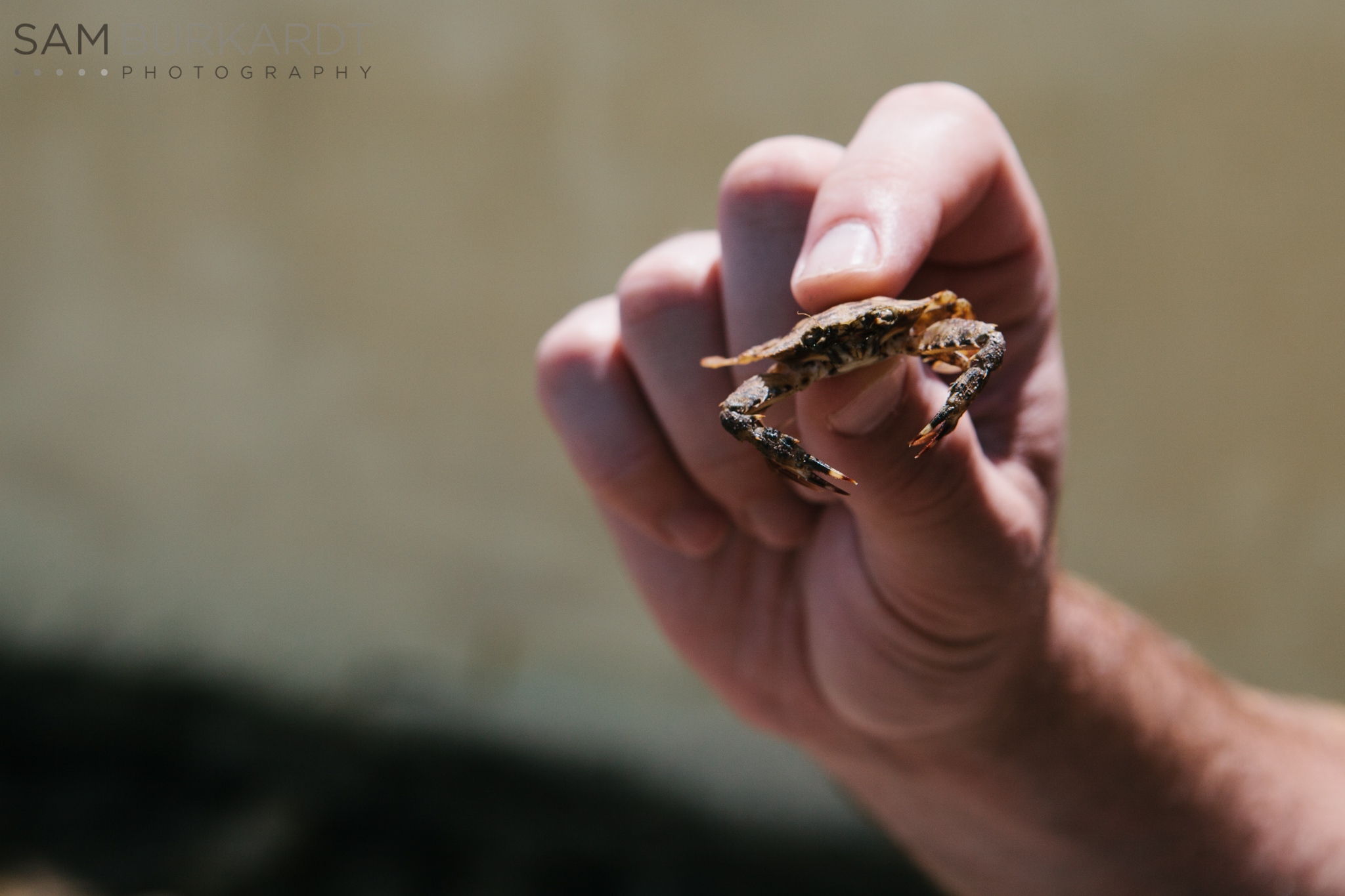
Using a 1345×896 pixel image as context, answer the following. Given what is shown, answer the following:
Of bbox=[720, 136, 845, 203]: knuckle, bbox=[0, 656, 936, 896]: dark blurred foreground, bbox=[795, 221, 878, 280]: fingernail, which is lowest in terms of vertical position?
bbox=[0, 656, 936, 896]: dark blurred foreground

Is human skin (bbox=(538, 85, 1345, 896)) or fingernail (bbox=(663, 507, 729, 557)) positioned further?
fingernail (bbox=(663, 507, 729, 557))

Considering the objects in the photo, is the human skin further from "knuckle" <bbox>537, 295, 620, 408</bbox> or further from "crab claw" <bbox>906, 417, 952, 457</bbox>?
"crab claw" <bbox>906, 417, 952, 457</bbox>

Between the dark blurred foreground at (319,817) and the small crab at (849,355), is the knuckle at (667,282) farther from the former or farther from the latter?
the dark blurred foreground at (319,817)

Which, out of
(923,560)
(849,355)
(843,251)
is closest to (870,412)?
(849,355)

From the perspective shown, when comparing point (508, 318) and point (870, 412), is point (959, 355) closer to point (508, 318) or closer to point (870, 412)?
point (870, 412)

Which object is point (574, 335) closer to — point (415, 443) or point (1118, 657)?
point (1118, 657)

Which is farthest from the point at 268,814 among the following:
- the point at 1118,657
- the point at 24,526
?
the point at 1118,657

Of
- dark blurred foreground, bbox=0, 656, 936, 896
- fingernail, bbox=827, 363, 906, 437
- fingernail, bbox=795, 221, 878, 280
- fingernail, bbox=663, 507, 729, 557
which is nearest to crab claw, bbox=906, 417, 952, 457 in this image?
fingernail, bbox=827, 363, 906, 437

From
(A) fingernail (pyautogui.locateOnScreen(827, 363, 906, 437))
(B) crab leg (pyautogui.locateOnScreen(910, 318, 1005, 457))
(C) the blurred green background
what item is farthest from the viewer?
(C) the blurred green background
